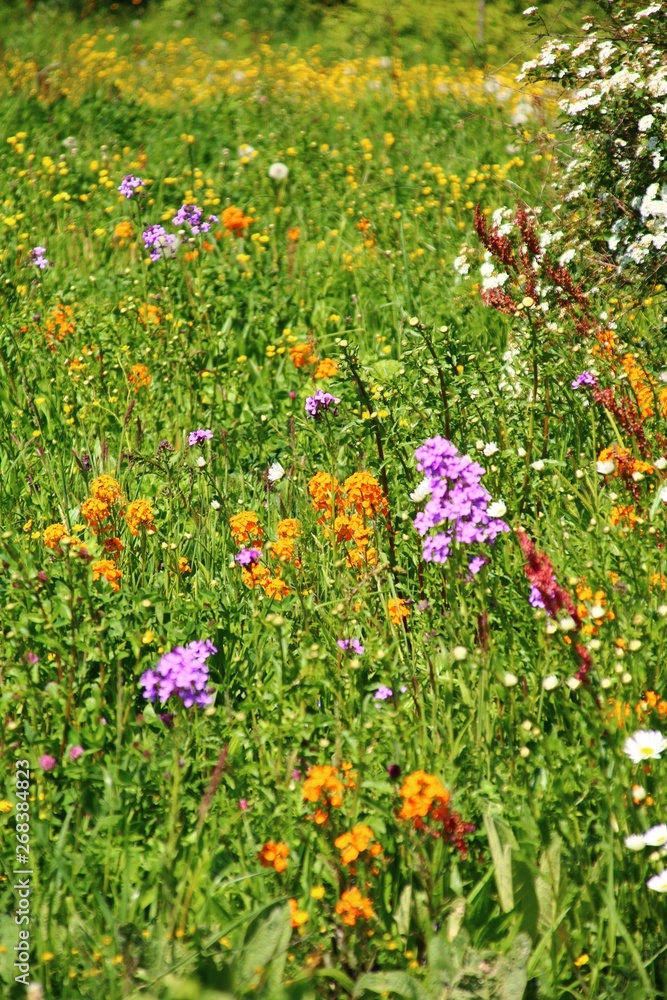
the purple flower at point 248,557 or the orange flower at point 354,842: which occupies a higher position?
the purple flower at point 248,557

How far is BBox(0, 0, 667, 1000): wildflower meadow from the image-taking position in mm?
1609

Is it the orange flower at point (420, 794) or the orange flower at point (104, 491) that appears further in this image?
the orange flower at point (104, 491)

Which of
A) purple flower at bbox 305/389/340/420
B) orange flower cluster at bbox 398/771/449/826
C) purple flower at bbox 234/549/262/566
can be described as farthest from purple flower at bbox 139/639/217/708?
purple flower at bbox 305/389/340/420

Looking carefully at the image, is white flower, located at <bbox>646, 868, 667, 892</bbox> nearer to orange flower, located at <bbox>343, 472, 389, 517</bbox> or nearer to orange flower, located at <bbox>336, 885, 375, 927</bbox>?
orange flower, located at <bbox>336, 885, 375, 927</bbox>

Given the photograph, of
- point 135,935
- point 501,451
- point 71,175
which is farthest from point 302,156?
point 135,935

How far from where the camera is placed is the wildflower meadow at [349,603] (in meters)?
1.61

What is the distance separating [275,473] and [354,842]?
159cm

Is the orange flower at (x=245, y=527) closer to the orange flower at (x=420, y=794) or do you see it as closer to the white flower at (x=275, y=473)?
the white flower at (x=275, y=473)

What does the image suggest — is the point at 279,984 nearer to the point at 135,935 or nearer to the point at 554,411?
the point at 135,935

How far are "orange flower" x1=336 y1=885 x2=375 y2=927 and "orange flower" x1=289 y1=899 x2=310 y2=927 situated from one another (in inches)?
2.3

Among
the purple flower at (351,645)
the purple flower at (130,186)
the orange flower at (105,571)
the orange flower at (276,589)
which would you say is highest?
the purple flower at (130,186)

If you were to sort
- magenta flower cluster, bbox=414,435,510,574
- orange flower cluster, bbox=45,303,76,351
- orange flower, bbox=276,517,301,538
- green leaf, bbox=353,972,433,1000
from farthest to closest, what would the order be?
orange flower cluster, bbox=45,303,76,351, orange flower, bbox=276,517,301,538, magenta flower cluster, bbox=414,435,510,574, green leaf, bbox=353,972,433,1000

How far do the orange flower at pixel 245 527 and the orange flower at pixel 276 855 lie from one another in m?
0.96

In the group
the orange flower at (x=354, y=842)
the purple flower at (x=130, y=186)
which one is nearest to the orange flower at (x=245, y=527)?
the orange flower at (x=354, y=842)
